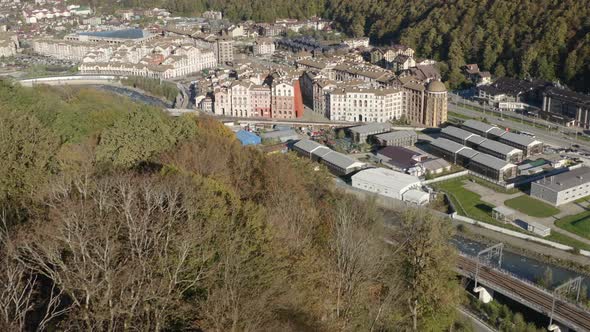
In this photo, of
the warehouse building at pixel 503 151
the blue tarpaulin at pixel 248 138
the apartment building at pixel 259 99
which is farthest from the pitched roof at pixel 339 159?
the apartment building at pixel 259 99

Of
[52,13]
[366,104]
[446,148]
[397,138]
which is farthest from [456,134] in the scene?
[52,13]

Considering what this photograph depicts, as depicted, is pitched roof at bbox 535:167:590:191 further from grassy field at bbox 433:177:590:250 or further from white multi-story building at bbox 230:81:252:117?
white multi-story building at bbox 230:81:252:117

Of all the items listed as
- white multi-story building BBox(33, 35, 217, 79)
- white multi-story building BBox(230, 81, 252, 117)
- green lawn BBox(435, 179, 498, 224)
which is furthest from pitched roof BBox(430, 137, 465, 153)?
white multi-story building BBox(33, 35, 217, 79)

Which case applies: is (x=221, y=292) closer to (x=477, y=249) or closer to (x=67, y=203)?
(x=67, y=203)

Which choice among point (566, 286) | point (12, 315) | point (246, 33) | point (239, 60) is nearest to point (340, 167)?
point (566, 286)

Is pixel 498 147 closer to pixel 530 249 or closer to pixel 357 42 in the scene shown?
pixel 530 249

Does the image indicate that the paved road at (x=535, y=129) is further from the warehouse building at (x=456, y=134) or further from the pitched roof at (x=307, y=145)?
the pitched roof at (x=307, y=145)
